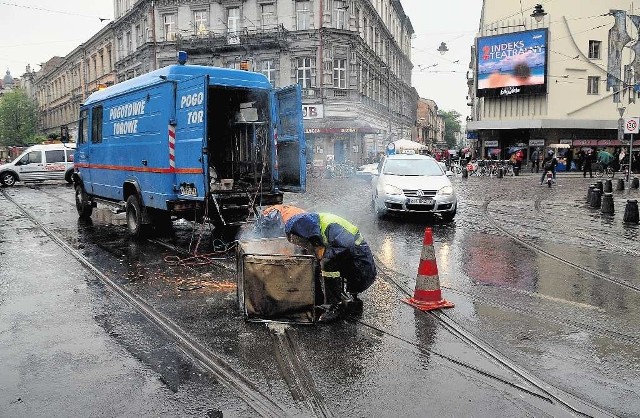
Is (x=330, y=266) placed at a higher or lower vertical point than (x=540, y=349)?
higher

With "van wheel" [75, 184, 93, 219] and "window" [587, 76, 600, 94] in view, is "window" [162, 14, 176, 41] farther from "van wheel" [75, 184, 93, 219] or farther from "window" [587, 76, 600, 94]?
"window" [587, 76, 600, 94]

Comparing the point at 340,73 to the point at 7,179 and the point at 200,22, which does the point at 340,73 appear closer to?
the point at 200,22

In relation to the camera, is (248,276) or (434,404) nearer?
(434,404)

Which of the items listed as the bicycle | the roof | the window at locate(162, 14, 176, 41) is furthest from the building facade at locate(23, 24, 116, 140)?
the bicycle

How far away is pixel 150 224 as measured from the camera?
10.8 metres

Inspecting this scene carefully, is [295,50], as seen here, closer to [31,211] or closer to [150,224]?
[31,211]

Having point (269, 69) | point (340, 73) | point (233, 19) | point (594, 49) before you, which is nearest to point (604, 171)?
point (594, 49)

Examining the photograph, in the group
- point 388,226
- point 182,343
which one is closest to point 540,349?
point 182,343

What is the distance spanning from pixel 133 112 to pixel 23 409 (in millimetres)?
7809

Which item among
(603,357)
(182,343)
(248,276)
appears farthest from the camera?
(248,276)

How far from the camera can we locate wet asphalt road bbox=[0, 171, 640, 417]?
4.02 m

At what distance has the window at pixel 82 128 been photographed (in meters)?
13.7

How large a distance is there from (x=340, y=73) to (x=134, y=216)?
2967cm

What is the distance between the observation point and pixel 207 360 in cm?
475
